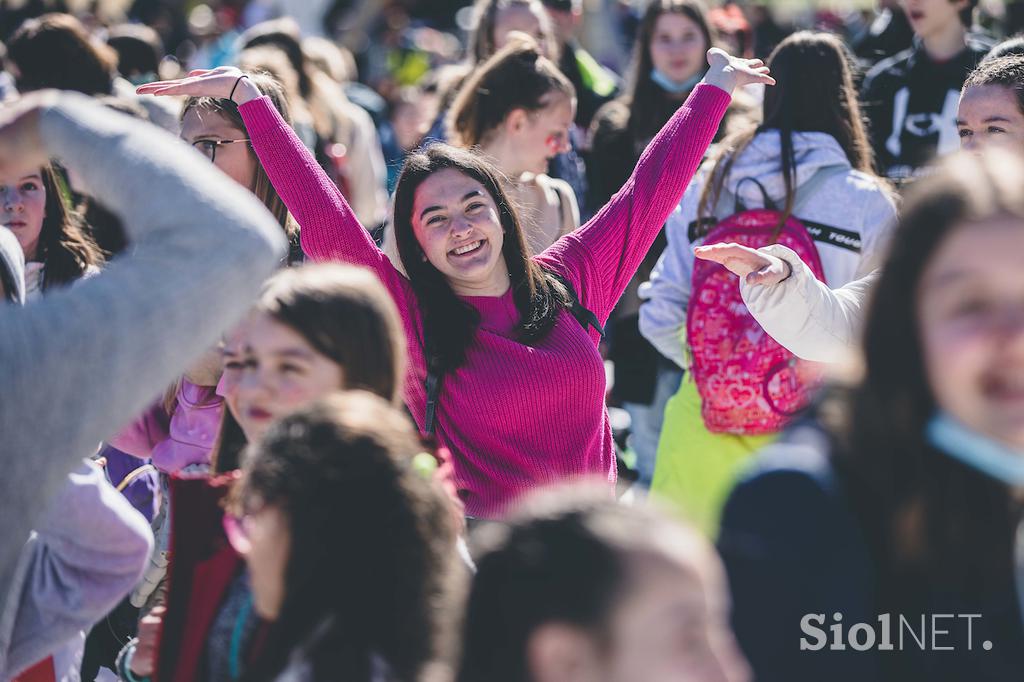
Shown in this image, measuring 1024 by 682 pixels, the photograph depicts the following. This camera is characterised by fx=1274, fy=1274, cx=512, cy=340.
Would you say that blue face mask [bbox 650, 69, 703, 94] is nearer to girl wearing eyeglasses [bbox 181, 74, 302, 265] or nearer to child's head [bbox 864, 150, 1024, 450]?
girl wearing eyeglasses [bbox 181, 74, 302, 265]

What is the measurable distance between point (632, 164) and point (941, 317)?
3806mm

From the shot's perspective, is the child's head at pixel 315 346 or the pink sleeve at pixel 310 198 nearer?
the child's head at pixel 315 346

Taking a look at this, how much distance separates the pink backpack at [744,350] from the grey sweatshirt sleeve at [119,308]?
222 cm

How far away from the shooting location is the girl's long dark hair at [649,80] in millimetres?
5402

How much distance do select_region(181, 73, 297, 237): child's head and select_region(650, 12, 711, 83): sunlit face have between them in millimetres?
2200

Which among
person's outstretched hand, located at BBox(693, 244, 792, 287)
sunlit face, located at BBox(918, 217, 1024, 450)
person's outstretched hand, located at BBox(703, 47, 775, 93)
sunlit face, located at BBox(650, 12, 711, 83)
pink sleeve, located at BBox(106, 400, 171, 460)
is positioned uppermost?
sunlit face, located at BBox(918, 217, 1024, 450)

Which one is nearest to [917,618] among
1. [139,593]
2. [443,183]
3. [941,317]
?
[941,317]

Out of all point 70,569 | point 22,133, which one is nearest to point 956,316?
point 22,133

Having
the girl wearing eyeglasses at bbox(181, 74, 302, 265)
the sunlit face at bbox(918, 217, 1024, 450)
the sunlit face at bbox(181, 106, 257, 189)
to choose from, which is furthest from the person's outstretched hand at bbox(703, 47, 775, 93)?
the sunlit face at bbox(918, 217, 1024, 450)

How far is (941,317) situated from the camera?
1.60 meters

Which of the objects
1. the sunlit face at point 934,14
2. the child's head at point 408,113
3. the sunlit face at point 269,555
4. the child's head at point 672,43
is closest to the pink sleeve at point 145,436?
the sunlit face at point 269,555

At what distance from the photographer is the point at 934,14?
518 centimetres

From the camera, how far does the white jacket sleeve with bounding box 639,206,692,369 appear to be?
410 centimetres

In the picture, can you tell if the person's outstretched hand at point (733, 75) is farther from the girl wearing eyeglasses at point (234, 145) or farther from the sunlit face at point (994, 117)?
the girl wearing eyeglasses at point (234, 145)
